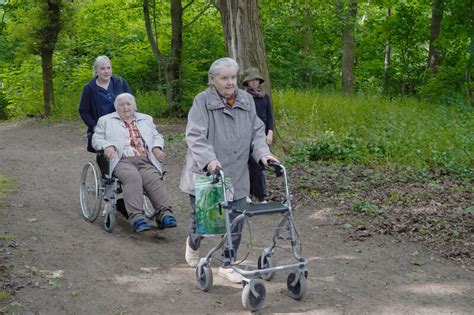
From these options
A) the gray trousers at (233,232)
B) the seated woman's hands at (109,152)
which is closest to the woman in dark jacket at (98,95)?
the seated woman's hands at (109,152)

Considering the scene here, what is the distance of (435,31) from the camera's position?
18.4 meters

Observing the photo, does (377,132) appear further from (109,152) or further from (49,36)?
(49,36)

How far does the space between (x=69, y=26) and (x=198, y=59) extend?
152 inches

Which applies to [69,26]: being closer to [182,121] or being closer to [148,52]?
[148,52]

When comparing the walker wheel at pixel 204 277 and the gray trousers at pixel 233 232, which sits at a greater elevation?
the gray trousers at pixel 233 232

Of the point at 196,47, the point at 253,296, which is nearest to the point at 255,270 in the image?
the point at 253,296

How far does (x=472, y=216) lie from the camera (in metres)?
6.52

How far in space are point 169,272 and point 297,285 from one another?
1.21 metres

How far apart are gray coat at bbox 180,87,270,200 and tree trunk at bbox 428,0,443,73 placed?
14181mm

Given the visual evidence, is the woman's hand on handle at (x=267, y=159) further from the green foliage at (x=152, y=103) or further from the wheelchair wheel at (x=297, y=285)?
the green foliage at (x=152, y=103)

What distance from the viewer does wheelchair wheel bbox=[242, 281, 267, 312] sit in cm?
417

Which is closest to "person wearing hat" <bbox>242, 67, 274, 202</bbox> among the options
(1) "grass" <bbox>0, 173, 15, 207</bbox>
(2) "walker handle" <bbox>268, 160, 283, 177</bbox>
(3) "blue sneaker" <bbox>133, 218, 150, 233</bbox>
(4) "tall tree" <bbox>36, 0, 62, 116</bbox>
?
(3) "blue sneaker" <bbox>133, 218, 150, 233</bbox>

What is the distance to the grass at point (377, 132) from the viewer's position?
9281 mm

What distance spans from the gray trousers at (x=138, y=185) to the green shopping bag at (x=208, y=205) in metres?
1.38
